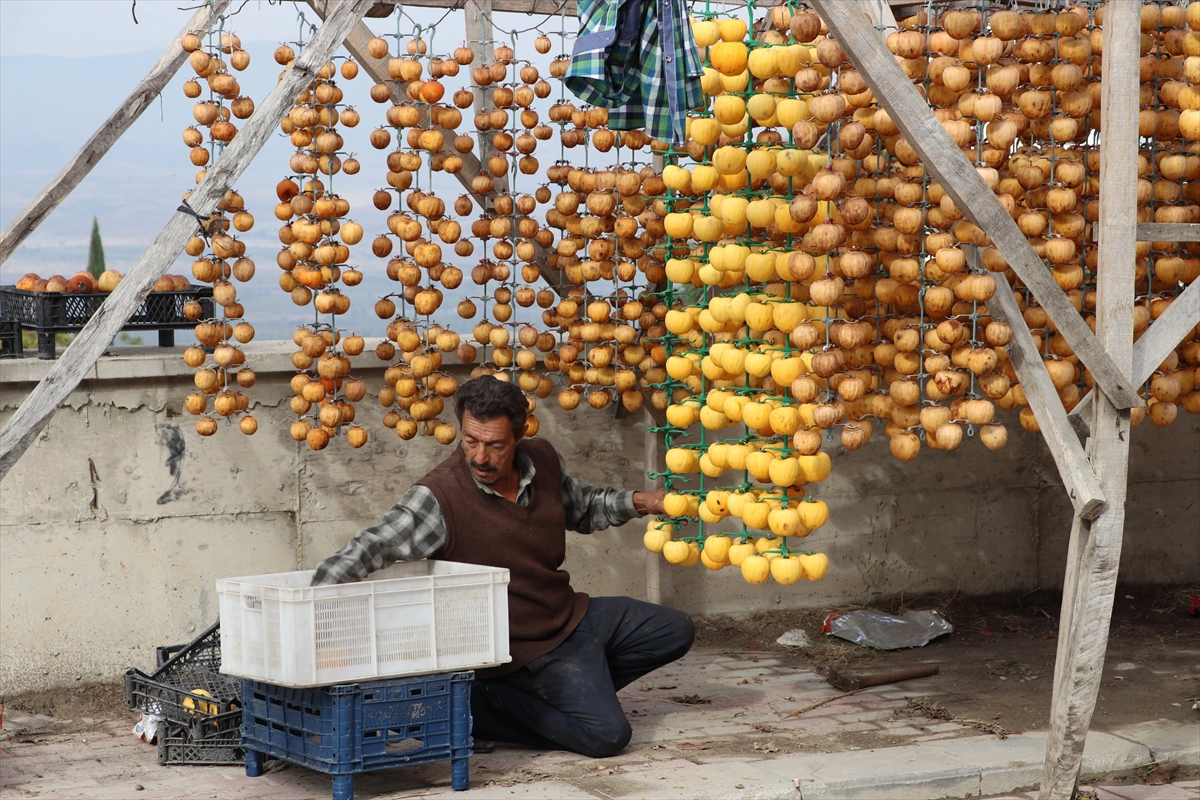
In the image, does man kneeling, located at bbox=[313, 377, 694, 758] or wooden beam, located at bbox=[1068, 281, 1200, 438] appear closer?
wooden beam, located at bbox=[1068, 281, 1200, 438]

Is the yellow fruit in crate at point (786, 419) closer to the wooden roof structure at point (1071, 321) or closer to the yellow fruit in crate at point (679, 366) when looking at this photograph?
the yellow fruit in crate at point (679, 366)

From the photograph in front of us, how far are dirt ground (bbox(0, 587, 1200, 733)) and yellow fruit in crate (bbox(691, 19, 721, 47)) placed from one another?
272 cm

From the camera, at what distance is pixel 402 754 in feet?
14.5

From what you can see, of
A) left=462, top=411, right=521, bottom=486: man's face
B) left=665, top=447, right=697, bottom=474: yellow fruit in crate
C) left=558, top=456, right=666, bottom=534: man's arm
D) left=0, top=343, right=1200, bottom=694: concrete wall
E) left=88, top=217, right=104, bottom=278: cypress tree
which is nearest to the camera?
left=462, top=411, right=521, bottom=486: man's face

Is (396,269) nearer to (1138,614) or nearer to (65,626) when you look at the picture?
(65,626)

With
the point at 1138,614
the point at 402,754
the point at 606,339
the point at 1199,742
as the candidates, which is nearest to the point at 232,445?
the point at 606,339

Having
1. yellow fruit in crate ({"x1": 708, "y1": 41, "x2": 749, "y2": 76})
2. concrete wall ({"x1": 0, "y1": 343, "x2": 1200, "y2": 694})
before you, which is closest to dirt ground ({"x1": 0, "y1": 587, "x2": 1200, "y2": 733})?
concrete wall ({"x1": 0, "y1": 343, "x2": 1200, "y2": 694})

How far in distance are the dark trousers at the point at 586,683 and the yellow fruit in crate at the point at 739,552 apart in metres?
0.71

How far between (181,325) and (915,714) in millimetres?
3530

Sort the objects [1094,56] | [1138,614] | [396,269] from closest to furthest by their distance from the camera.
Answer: [1094,56], [396,269], [1138,614]

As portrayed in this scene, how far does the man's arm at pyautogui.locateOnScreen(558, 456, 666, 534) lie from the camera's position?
521cm

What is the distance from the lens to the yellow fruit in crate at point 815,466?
14.5 ft

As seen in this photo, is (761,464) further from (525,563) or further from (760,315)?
(525,563)

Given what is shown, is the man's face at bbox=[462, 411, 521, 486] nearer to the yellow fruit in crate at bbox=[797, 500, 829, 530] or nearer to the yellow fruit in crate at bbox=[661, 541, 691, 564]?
the yellow fruit in crate at bbox=[661, 541, 691, 564]
